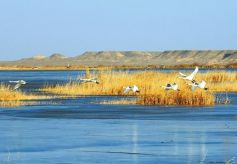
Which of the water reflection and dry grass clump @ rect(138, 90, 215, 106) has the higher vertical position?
dry grass clump @ rect(138, 90, 215, 106)

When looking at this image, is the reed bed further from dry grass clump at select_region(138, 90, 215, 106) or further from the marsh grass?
the marsh grass

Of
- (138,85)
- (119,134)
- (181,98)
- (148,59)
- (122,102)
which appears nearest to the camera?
(119,134)

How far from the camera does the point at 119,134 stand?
64.3 ft

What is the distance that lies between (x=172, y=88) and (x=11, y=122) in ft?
29.2

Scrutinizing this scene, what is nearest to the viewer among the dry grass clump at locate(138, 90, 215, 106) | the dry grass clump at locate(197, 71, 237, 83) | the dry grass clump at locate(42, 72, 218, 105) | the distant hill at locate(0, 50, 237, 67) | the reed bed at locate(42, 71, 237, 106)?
the dry grass clump at locate(138, 90, 215, 106)

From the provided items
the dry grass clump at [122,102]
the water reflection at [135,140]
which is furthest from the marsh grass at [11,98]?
the water reflection at [135,140]

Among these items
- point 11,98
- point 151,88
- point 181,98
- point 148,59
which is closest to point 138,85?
point 151,88

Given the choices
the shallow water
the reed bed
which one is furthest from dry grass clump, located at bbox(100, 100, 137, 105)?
the shallow water

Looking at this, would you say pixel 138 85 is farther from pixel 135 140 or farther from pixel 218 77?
pixel 135 140

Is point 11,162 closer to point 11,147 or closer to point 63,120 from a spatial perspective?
point 11,147

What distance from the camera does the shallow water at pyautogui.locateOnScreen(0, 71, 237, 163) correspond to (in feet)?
50.9

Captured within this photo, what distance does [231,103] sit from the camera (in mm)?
31750

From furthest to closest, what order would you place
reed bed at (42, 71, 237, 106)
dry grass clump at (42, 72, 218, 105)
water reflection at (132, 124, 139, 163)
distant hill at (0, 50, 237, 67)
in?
distant hill at (0, 50, 237, 67)
dry grass clump at (42, 72, 218, 105)
reed bed at (42, 71, 237, 106)
water reflection at (132, 124, 139, 163)

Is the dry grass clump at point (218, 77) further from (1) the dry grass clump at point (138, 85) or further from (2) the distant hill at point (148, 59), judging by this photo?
(2) the distant hill at point (148, 59)
